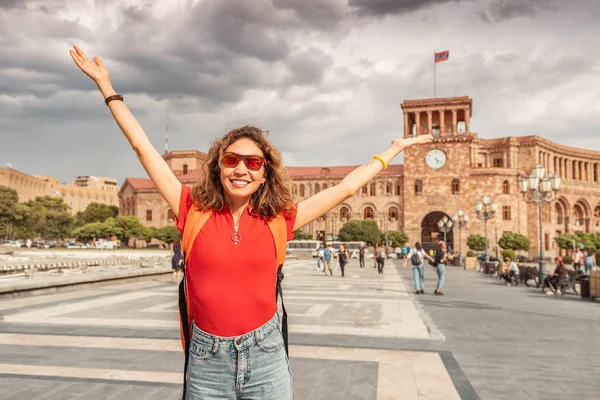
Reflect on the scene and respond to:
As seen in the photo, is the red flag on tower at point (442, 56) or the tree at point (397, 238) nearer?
the red flag on tower at point (442, 56)

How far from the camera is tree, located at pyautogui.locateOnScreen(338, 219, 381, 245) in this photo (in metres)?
57.5

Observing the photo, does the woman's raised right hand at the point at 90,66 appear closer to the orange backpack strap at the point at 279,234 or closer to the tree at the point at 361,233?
the orange backpack strap at the point at 279,234

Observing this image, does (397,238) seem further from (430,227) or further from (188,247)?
(188,247)

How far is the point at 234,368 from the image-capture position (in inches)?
79.7

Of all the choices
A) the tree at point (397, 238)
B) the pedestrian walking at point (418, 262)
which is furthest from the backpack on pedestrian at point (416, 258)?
the tree at point (397, 238)

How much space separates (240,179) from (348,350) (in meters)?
4.68

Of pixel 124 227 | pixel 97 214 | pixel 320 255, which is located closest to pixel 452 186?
pixel 320 255

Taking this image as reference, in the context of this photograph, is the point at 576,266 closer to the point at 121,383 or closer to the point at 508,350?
→ the point at 508,350

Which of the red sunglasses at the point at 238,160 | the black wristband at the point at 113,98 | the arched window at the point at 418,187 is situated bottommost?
the red sunglasses at the point at 238,160

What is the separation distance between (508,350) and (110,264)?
21.2m

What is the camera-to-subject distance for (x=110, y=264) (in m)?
24.1

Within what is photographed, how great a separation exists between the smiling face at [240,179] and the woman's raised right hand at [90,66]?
78 cm

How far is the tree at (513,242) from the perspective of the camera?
2068 inches

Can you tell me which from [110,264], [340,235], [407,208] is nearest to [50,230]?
[340,235]
